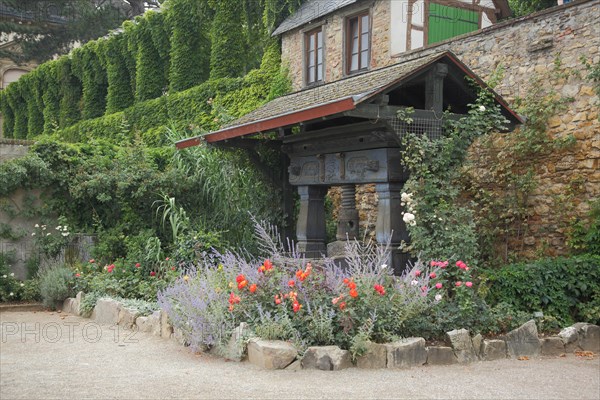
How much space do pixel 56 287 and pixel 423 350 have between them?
5753 mm

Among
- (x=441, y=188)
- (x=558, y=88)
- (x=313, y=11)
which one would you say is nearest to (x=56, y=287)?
(x=441, y=188)

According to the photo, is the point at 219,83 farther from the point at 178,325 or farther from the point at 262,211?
the point at 178,325

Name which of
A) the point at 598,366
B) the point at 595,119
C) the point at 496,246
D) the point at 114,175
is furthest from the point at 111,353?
the point at 595,119

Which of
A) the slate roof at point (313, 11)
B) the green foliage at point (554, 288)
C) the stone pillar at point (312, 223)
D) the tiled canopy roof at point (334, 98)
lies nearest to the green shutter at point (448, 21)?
the slate roof at point (313, 11)

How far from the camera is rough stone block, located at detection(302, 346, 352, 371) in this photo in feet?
18.4

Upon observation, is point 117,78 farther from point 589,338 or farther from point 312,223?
point 589,338

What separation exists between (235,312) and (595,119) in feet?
19.1

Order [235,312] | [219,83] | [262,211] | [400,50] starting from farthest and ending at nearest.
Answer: [219,83], [400,50], [262,211], [235,312]

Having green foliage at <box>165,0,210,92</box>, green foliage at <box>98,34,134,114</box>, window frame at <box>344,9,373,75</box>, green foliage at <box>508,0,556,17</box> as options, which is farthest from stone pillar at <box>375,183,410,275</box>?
green foliage at <box>98,34,134,114</box>

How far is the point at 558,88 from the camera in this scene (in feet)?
31.0

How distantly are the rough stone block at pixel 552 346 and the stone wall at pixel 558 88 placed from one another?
3113 millimetres

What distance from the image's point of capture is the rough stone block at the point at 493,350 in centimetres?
610

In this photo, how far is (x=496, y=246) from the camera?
1012 cm

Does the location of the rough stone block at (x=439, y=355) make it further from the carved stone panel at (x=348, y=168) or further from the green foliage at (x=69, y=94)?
the green foliage at (x=69, y=94)
